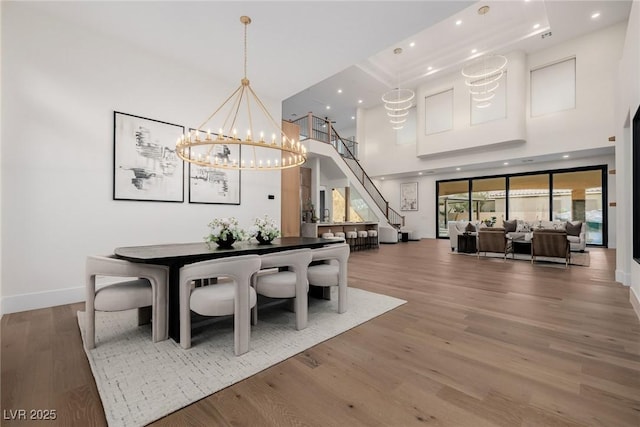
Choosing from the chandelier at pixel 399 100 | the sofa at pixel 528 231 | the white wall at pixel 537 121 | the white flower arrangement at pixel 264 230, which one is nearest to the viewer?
the white flower arrangement at pixel 264 230

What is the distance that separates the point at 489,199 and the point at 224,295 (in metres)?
12.5

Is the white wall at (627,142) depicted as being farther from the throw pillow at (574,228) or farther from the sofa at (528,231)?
the throw pillow at (574,228)

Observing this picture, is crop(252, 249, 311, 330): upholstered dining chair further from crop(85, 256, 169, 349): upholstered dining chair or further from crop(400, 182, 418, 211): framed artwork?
crop(400, 182, 418, 211): framed artwork

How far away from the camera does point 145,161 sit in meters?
4.06

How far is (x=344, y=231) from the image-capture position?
8.88 meters

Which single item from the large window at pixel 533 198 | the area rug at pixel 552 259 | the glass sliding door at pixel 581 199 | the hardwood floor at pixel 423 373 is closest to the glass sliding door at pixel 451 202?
the large window at pixel 533 198

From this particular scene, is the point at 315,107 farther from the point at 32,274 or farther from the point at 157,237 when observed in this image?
the point at 32,274

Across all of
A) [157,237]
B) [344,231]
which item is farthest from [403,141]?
[157,237]

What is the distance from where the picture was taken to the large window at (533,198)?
9.27 metres

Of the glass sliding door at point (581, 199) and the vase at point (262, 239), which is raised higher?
the glass sliding door at point (581, 199)

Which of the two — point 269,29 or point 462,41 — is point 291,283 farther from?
point 462,41

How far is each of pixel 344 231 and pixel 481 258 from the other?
3.92 metres

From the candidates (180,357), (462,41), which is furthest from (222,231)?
(462,41)

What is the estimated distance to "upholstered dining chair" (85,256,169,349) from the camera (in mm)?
2209
